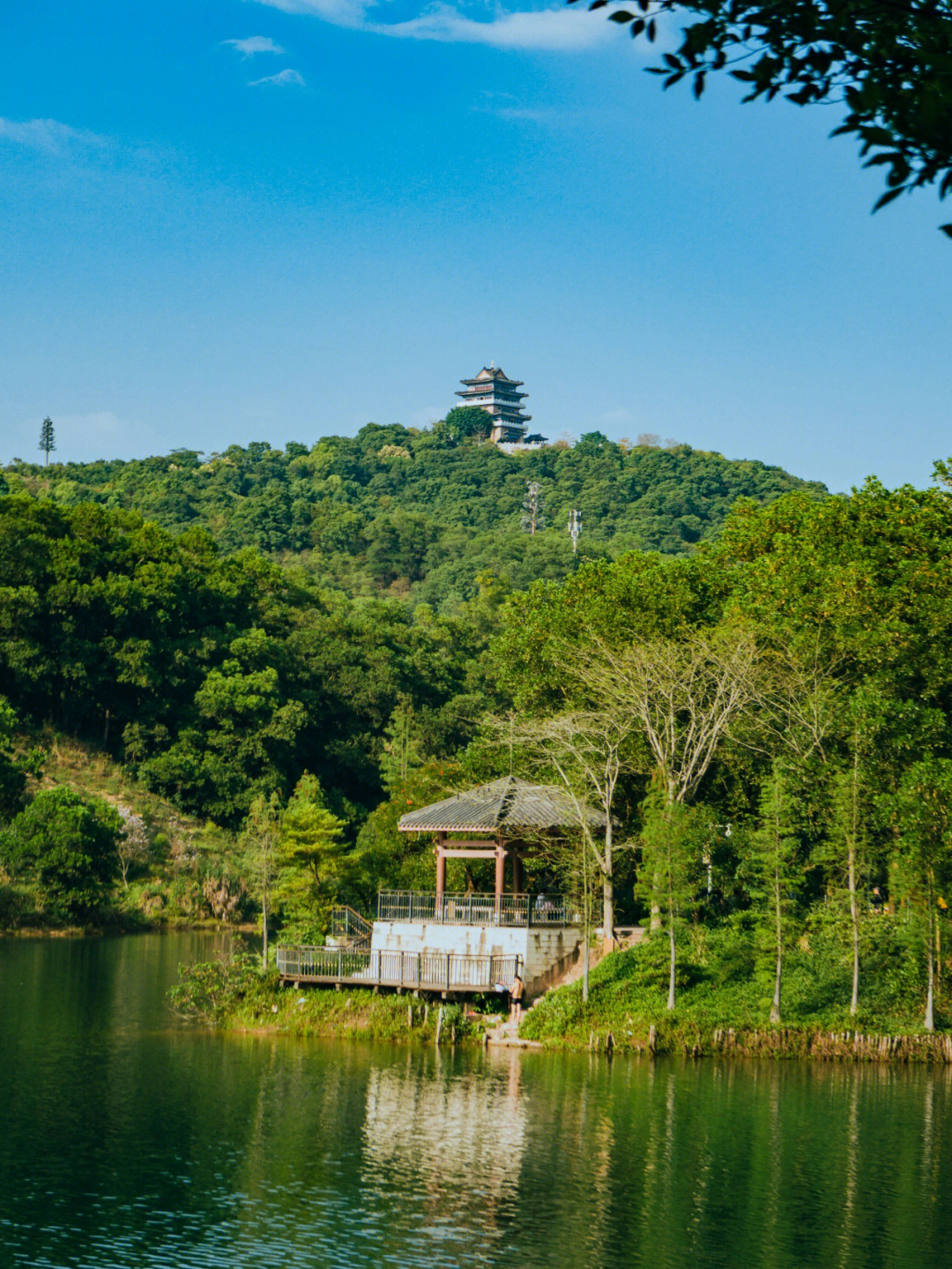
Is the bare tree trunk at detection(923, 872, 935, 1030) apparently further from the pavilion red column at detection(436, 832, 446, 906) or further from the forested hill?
the forested hill

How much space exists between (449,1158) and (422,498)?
507ft

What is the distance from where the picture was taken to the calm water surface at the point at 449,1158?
1708cm

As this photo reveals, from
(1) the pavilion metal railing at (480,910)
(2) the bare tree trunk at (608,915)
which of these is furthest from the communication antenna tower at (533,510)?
(2) the bare tree trunk at (608,915)

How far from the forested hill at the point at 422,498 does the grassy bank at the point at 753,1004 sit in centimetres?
7949

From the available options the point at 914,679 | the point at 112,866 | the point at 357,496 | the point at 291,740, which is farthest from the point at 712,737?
the point at 357,496

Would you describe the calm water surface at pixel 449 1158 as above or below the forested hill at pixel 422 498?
below

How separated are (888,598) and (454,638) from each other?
61986 mm

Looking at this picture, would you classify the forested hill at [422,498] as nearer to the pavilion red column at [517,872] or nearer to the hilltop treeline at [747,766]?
the hilltop treeline at [747,766]

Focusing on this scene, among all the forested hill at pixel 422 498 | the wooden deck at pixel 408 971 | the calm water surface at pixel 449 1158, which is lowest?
the calm water surface at pixel 449 1158

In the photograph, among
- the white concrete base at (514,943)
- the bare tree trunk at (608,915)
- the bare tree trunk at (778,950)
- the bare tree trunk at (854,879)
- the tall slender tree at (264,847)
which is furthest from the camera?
the tall slender tree at (264,847)

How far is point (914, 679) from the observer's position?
33.5 m

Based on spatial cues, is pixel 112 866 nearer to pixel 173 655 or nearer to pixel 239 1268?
pixel 173 655

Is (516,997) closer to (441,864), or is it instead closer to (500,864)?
(500,864)

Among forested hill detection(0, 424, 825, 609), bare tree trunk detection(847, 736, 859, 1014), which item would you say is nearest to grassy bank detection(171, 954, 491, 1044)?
bare tree trunk detection(847, 736, 859, 1014)
